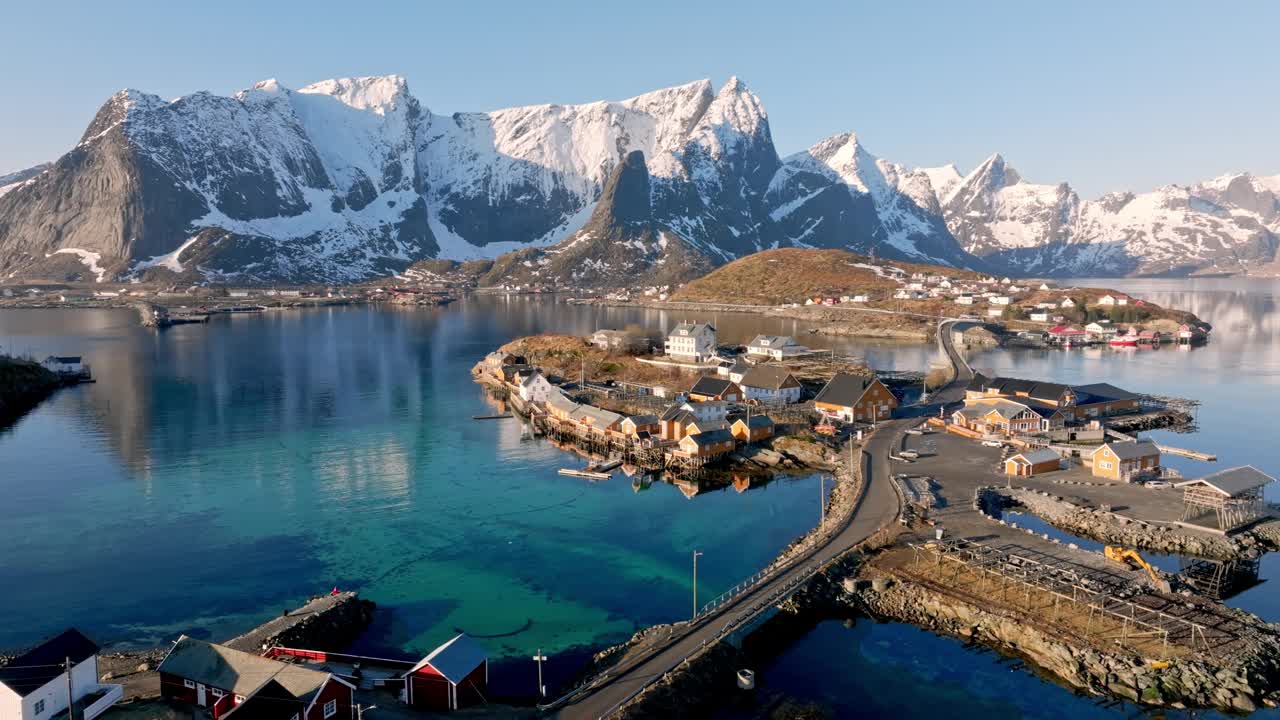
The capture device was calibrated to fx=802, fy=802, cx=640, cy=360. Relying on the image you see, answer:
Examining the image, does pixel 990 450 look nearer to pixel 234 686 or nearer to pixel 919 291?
pixel 234 686

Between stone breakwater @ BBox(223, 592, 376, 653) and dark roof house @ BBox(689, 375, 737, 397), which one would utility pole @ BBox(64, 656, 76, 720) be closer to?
stone breakwater @ BBox(223, 592, 376, 653)

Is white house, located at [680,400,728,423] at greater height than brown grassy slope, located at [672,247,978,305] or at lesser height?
lesser

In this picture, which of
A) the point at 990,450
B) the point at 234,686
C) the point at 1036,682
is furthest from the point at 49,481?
the point at 990,450

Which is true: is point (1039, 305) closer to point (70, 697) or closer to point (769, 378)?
point (769, 378)

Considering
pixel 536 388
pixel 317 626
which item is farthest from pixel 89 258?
pixel 317 626

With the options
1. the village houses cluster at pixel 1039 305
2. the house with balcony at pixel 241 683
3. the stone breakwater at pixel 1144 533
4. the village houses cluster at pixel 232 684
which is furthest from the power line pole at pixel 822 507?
the village houses cluster at pixel 1039 305

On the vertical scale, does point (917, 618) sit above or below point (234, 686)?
below

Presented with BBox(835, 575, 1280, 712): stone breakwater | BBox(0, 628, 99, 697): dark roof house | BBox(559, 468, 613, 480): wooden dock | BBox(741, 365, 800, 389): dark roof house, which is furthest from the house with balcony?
BBox(741, 365, 800, 389): dark roof house
